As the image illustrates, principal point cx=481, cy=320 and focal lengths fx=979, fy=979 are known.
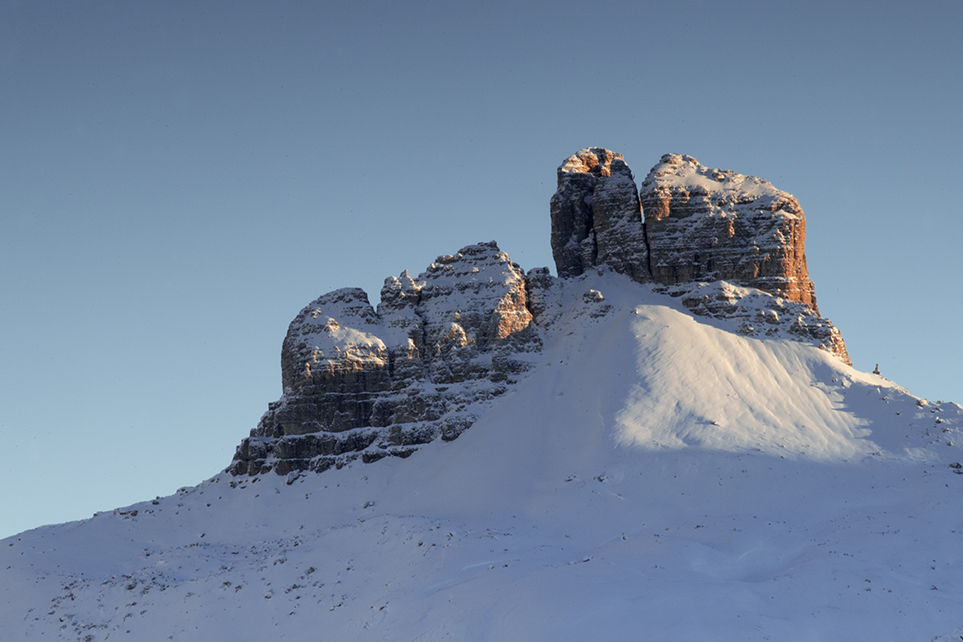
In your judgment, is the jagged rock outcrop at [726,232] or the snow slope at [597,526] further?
the jagged rock outcrop at [726,232]

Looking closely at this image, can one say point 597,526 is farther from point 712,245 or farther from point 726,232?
point 726,232

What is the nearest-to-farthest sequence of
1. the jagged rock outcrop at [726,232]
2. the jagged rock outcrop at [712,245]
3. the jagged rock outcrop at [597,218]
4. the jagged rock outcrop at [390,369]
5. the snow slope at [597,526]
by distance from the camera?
Answer: the snow slope at [597,526]
the jagged rock outcrop at [390,369]
the jagged rock outcrop at [712,245]
the jagged rock outcrop at [726,232]
the jagged rock outcrop at [597,218]

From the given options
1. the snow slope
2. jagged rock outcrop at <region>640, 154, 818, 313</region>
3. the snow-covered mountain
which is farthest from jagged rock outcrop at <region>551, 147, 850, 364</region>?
the snow slope

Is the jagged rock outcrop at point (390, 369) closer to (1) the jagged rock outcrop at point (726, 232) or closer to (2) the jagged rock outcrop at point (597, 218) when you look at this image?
(2) the jagged rock outcrop at point (597, 218)

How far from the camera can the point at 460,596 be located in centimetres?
4625

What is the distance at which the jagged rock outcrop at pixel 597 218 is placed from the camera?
9638 centimetres

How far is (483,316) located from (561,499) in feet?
87.9

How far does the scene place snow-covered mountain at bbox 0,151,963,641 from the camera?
4481 centimetres

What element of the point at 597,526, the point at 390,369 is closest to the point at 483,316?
the point at 390,369

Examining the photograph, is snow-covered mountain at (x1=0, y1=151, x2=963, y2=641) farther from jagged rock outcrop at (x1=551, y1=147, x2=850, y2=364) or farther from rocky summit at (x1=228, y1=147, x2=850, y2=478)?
jagged rock outcrop at (x1=551, y1=147, x2=850, y2=364)

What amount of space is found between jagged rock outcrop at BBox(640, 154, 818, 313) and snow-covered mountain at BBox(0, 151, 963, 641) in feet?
6.54

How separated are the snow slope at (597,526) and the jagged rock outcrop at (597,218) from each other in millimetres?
2801

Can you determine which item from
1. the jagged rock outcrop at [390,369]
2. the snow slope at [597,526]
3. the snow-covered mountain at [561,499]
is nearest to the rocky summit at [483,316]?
the jagged rock outcrop at [390,369]

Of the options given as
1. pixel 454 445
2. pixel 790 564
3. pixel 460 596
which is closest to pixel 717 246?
pixel 454 445
